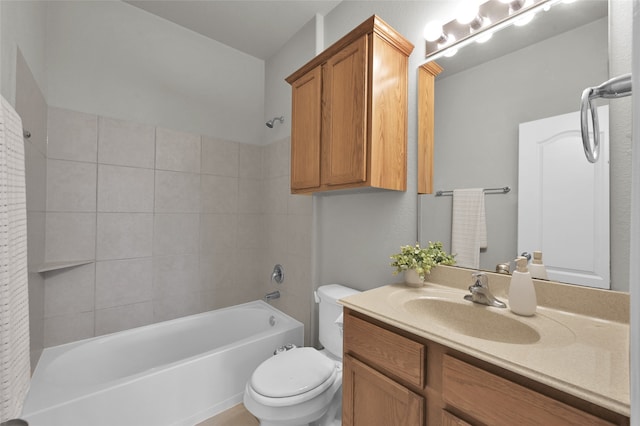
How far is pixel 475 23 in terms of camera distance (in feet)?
3.96

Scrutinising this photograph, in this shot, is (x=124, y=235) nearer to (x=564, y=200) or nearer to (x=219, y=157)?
(x=219, y=157)

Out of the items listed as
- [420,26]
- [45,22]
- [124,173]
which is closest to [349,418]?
[420,26]

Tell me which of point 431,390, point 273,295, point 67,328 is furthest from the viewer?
point 273,295

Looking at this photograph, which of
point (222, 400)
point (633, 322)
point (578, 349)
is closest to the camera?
point (633, 322)

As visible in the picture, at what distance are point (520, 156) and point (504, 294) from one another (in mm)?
553

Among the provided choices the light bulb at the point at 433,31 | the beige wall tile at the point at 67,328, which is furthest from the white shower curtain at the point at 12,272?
the light bulb at the point at 433,31

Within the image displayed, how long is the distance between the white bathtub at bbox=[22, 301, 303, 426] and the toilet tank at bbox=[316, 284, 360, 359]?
1.53ft

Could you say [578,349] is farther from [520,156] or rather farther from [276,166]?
[276,166]

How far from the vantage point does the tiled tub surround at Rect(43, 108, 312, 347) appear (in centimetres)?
174

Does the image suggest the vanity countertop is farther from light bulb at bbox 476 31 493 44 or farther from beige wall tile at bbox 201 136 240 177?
beige wall tile at bbox 201 136 240 177

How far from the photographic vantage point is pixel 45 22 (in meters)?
1.67

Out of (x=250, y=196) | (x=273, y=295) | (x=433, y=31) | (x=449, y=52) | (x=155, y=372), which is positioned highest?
(x=433, y=31)

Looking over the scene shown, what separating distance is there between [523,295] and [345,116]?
1081 millimetres

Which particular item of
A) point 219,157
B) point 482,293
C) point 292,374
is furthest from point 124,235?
point 482,293
